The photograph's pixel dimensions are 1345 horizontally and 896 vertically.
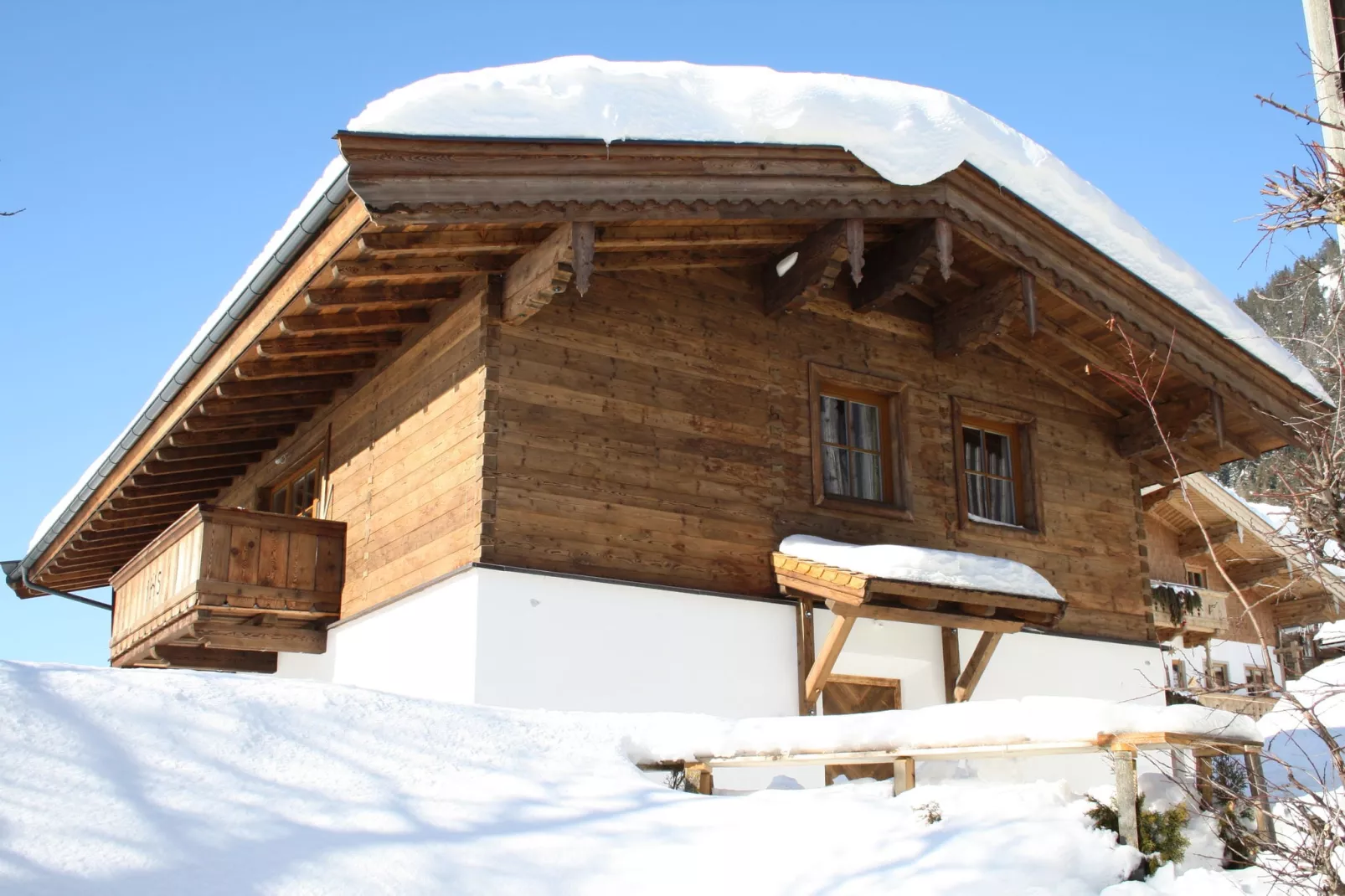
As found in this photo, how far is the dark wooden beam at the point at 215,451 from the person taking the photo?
14.1 meters

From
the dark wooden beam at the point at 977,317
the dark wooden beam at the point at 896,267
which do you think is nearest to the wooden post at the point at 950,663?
the dark wooden beam at the point at 977,317

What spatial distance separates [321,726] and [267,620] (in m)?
5.70

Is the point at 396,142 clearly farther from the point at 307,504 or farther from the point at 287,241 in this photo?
the point at 307,504

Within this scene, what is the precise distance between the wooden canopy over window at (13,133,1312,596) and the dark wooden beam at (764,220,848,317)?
0.02 m

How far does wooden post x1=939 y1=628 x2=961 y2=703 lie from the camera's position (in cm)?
1205

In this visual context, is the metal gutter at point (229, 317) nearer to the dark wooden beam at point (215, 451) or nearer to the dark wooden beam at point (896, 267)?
the dark wooden beam at point (215, 451)

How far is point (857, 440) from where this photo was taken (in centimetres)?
1259

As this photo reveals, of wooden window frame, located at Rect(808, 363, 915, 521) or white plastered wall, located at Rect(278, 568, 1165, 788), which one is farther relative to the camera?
wooden window frame, located at Rect(808, 363, 915, 521)

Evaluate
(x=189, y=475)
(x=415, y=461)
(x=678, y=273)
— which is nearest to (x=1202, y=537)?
(x=678, y=273)

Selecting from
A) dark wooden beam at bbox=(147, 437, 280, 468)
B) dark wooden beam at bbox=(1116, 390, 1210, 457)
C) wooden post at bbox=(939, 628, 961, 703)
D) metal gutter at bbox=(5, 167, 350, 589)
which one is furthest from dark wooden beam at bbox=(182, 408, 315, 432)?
dark wooden beam at bbox=(1116, 390, 1210, 457)

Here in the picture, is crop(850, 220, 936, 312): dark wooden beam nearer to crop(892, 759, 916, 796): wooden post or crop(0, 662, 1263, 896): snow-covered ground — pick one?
crop(0, 662, 1263, 896): snow-covered ground

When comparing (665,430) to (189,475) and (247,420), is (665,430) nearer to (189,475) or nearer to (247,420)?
(247,420)

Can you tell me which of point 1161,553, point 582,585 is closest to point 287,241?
point 582,585

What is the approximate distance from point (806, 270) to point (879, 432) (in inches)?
82.9
